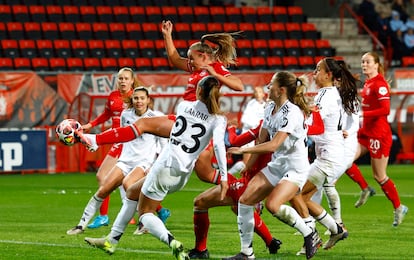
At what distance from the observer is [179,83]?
28.2 m

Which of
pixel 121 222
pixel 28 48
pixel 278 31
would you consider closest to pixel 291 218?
pixel 121 222

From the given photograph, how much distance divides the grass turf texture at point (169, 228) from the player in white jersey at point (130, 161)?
0.33 meters

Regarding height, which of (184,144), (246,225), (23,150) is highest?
(184,144)

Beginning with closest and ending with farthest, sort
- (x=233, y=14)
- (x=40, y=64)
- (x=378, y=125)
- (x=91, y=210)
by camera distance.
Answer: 1. (x=91, y=210)
2. (x=378, y=125)
3. (x=40, y=64)
4. (x=233, y=14)

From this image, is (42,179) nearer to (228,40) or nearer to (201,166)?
(201,166)

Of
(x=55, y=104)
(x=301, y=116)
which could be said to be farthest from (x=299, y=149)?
(x=55, y=104)

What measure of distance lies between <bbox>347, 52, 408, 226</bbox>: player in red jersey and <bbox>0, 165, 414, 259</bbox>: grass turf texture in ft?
1.43

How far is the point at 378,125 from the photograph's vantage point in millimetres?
15422

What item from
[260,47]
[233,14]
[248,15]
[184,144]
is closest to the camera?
[184,144]

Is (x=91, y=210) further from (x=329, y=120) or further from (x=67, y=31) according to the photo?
(x=67, y=31)

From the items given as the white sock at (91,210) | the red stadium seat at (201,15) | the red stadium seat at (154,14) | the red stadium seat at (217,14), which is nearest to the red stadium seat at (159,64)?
the red stadium seat at (154,14)

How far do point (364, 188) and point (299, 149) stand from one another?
6.10 meters

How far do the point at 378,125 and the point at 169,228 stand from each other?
10.8 ft

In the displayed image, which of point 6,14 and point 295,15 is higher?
point 295,15
